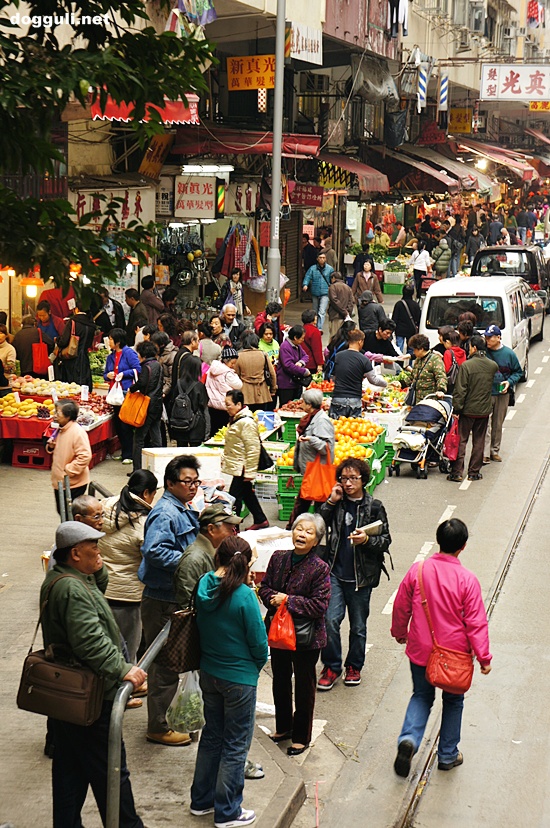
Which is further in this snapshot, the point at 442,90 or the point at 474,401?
the point at 442,90

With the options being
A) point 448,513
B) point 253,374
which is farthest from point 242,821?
point 253,374

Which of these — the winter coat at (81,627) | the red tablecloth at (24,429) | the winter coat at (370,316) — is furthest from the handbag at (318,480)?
the winter coat at (370,316)

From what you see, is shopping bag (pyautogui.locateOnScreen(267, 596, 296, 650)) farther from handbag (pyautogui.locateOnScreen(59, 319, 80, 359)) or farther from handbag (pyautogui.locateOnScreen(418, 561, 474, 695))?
handbag (pyautogui.locateOnScreen(59, 319, 80, 359))

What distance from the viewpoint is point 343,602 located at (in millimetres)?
8383

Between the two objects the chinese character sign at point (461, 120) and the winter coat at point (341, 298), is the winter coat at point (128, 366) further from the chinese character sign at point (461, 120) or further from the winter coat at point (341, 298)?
the chinese character sign at point (461, 120)

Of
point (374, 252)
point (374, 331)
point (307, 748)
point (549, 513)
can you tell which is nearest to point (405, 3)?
point (374, 252)

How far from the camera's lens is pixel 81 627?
221 inches

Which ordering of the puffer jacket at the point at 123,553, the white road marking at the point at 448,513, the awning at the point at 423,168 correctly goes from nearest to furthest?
the puffer jacket at the point at 123,553 → the white road marking at the point at 448,513 → the awning at the point at 423,168

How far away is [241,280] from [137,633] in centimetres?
1608

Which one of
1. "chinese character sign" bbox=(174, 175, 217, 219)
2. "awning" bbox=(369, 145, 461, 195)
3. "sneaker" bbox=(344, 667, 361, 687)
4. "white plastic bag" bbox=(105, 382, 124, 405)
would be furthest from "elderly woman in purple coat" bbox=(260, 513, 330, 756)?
"awning" bbox=(369, 145, 461, 195)

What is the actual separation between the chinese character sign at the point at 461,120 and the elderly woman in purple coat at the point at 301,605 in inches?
1450

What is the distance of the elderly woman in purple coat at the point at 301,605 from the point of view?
7.15m

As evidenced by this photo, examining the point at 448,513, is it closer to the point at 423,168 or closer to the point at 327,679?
the point at 327,679

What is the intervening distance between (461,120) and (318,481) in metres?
33.7
